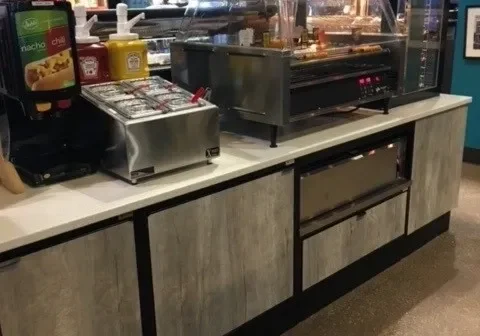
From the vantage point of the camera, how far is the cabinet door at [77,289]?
56.6 inches

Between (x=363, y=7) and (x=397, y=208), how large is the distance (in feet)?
3.23

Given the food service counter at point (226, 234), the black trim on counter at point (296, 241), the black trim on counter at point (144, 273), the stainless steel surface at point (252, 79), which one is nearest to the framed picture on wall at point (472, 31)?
the food service counter at point (226, 234)

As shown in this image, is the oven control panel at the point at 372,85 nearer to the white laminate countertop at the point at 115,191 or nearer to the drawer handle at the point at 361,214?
the white laminate countertop at the point at 115,191

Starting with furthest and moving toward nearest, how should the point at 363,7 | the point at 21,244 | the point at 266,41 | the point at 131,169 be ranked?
the point at 363,7 < the point at 266,41 < the point at 131,169 < the point at 21,244

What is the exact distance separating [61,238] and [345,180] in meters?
1.31

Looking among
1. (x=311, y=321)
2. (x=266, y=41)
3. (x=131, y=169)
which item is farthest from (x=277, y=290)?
(x=266, y=41)

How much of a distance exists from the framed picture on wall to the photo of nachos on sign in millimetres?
3693

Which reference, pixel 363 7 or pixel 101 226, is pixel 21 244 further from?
pixel 363 7

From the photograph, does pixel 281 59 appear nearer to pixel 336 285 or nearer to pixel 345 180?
pixel 345 180

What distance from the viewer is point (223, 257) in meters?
1.92

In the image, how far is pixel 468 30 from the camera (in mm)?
4422

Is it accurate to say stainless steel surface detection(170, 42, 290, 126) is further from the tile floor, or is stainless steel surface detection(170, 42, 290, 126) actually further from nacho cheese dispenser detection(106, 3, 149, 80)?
the tile floor

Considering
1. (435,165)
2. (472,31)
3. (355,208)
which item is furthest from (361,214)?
(472,31)

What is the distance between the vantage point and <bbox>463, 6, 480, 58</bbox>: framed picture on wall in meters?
4.37
